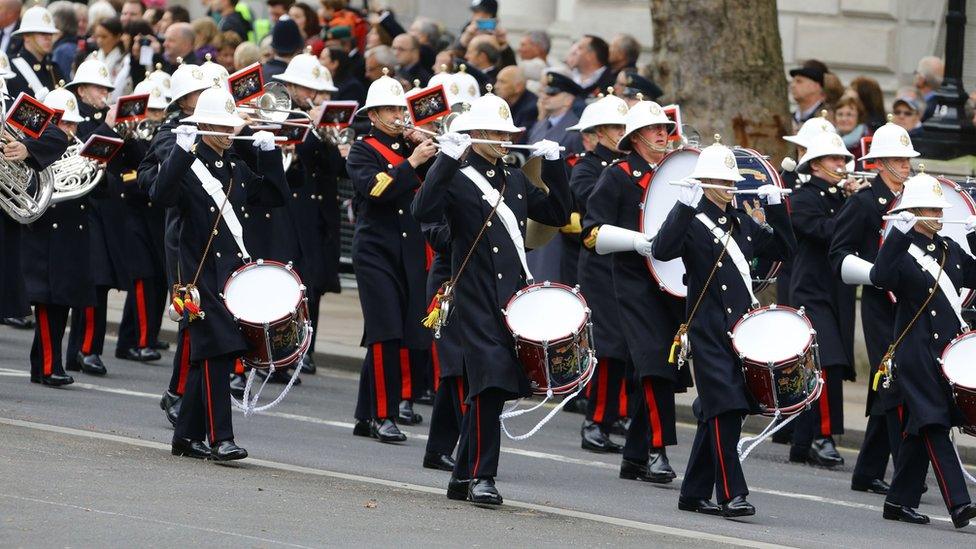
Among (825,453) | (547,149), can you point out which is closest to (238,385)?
(825,453)

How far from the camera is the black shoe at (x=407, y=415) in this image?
1325 cm

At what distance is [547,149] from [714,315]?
45.8 inches

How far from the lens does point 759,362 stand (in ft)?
33.2

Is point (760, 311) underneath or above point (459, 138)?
underneath

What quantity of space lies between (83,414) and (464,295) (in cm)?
313

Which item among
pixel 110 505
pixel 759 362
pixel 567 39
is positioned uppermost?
pixel 567 39

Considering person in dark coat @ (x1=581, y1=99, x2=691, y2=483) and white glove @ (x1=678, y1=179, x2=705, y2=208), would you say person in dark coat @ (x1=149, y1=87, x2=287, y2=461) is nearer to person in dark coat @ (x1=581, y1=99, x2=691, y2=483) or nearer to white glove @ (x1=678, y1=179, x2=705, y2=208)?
person in dark coat @ (x1=581, y1=99, x2=691, y2=483)

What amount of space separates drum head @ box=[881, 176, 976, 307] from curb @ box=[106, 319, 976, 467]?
167cm

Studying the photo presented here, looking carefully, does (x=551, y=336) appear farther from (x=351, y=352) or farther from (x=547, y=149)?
(x=351, y=352)

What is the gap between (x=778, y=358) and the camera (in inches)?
399

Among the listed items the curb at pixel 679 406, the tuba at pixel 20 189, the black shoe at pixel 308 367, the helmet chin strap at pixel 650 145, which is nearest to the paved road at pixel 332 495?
the curb at pixel 679 406

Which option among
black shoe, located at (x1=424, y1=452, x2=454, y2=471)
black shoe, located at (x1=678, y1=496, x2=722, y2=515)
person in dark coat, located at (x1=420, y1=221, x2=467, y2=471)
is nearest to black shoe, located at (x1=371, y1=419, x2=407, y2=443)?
person in dark coat, located at (x1=420, y1=221, x2=467, y2=471)

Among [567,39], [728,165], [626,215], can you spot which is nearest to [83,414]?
[626,215]

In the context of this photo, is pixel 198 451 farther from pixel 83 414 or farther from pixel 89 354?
pixel 89 354
